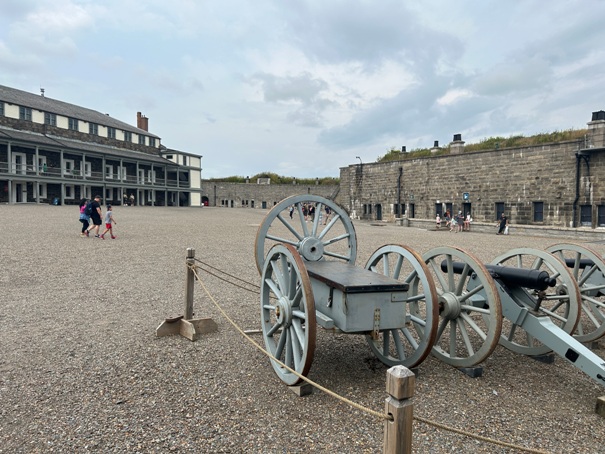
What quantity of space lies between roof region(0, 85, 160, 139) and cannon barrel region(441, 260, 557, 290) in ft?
134

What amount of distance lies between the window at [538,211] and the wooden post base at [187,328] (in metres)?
25.1

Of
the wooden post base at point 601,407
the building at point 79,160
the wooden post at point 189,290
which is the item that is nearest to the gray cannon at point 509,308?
the wooden post base at point 601,407

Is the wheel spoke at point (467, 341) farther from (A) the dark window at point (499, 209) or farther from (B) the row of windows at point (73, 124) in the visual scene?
(B) the row of windows at point (73, 124)

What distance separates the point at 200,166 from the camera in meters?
51.0

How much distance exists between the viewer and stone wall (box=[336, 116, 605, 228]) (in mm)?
22500

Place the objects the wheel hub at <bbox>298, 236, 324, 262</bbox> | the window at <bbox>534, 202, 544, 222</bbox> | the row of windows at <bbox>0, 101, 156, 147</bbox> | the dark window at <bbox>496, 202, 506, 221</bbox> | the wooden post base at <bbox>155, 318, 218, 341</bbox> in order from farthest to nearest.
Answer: the row of windows at <bbox>0, 101, 156, 147</bbox> < the dark window at <bbox>496, 202, 506, 221</bbox> < the window at <bbox>534, 202, 544, 222</bbox> < the wooden post base at <bbox>155, 318, 218, 341</bbox> < the wheel hub at <bbox>298, 236, 324, 262</bbox>

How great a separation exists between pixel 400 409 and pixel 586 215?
85.2 feet

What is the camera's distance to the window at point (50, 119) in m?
37.2

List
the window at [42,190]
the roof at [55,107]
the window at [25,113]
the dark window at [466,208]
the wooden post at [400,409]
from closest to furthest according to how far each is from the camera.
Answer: the wooden post at [400,409] → the dark window at [466,208] → the window at [42,190] → the window at [25,113] → the roof at [55,107]

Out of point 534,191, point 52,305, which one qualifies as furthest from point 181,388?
point 534,191

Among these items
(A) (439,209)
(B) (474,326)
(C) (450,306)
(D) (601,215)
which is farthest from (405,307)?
(A) (439,209)

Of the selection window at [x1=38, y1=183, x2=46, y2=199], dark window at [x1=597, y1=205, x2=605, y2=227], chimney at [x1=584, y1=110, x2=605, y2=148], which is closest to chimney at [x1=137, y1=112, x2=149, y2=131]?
window at [x1=38, y1=183, x2=46, y2=199]

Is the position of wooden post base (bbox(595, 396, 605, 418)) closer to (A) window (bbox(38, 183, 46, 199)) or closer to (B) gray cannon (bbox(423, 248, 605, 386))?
(B) gray cannon (bbox(423, 248, 605, 386))

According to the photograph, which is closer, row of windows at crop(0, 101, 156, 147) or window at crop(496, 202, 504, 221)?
window at crop(496, 202, 504, 221)
